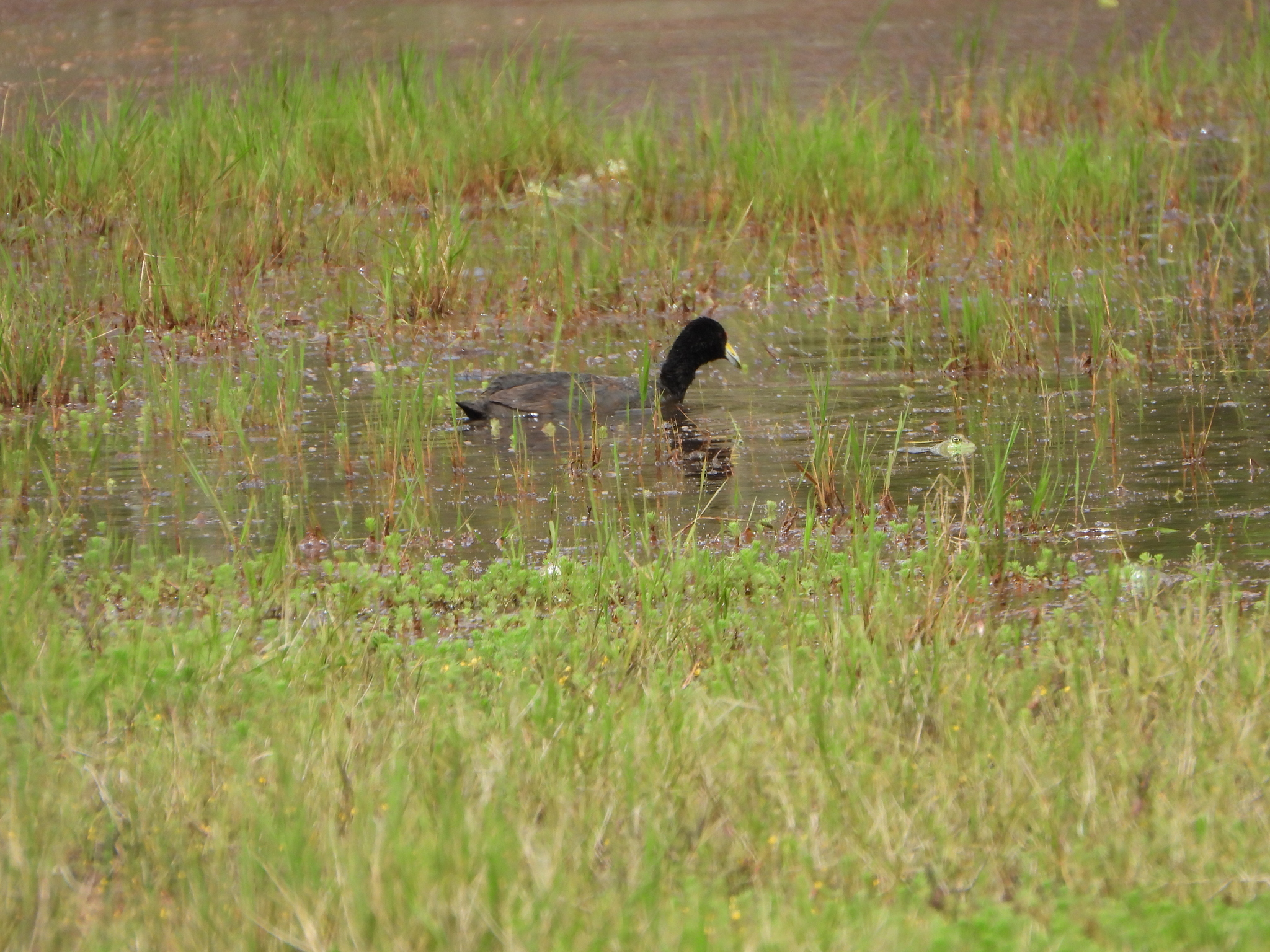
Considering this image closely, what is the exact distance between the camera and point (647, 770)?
12.8ft

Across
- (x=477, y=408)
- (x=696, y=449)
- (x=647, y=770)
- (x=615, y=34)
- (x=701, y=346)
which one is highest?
(x=615, y=34)

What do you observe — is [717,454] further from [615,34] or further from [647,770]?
[615,34]

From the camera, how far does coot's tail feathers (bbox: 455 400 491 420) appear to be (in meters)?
8.73

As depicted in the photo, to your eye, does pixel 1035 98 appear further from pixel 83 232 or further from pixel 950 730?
pixel 950 730

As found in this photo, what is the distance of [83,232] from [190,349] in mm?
2409

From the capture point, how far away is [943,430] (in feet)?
26.8

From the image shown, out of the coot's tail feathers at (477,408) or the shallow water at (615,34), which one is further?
the shallow water at (615,34)

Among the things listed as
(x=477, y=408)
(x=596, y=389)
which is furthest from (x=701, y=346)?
(x=477, y=408)

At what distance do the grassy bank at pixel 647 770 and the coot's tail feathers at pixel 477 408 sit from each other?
10.7 feet

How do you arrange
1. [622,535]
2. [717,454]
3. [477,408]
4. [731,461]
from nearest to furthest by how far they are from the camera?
[622,535], [731,461], [717,454], [477,408]

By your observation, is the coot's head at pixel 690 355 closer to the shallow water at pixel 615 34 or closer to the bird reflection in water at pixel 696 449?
the bird reflection in water at pixel 696 449

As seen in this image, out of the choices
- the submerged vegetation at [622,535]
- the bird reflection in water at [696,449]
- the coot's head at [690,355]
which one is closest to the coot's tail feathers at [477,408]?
the submerged vegetation at [622,535]

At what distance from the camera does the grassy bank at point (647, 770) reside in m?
3.23

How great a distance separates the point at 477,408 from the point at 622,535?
2.44 m
